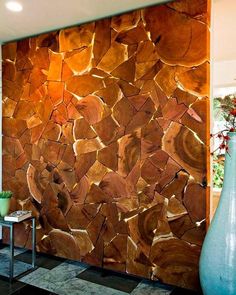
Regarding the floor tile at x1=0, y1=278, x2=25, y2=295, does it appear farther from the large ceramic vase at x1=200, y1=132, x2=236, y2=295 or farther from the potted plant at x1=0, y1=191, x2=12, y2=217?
the large ceramic vase at x1=200, y1=132, x2=236, y2=295

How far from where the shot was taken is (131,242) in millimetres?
2633

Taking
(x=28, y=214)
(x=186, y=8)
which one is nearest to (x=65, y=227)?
(x=28, y=214)

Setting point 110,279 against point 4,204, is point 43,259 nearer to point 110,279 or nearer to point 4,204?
point 4,204

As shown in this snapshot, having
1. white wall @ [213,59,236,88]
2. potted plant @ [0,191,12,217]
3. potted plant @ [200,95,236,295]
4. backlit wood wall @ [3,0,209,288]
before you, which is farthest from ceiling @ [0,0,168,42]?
white wall @ [213,59,236,88]

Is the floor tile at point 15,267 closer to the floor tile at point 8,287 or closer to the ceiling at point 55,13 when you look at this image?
the floor tile at point 8,287

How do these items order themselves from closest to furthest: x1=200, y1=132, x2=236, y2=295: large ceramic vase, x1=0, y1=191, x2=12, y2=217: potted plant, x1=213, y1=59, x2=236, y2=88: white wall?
x1=200, y1=132, x2=236, y2=295: large ceramic vase, x1=0, y1=191, x2=12, y2=217: potted plant, x1=213, y1=59, x2=236, y2=88: white wall

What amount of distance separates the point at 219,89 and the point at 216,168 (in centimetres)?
134

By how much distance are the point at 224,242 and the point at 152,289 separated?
918 millimetres

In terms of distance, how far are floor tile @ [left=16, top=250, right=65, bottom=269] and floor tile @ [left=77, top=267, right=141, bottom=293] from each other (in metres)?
0.38

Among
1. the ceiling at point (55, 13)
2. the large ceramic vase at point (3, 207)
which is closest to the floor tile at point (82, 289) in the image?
the large ceramic vase at point (3, 207)

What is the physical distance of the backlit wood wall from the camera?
2.38 meters

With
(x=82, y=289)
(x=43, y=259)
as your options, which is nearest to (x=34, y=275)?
(x=43, y=259)

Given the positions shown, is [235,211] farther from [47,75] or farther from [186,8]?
[47,75]

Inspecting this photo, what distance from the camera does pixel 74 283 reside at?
258 cm
